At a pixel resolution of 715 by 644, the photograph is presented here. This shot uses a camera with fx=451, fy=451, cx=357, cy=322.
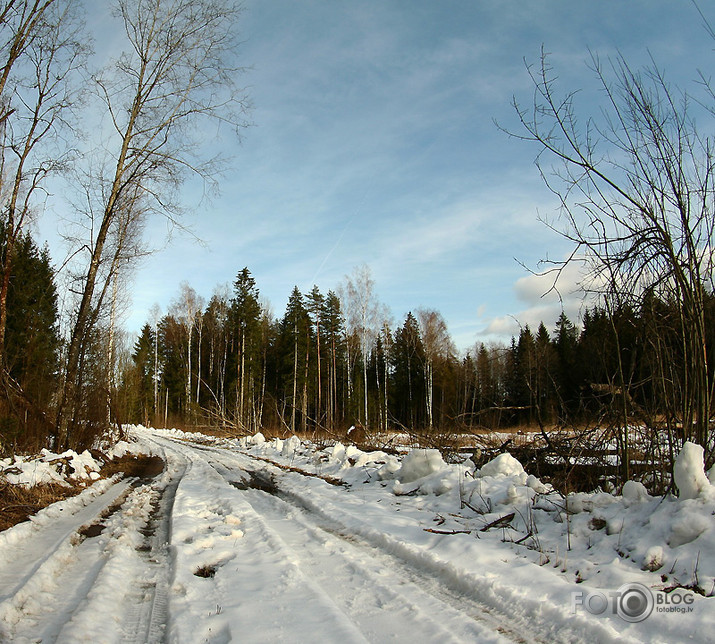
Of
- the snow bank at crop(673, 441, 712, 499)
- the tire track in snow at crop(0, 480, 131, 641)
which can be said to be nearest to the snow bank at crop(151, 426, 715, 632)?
the snow bank at crop(673, 441, 712, 499)

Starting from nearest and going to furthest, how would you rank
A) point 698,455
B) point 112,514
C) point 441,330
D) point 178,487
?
point 698,455 < point 112,514 < point 178,487 < point 441,330

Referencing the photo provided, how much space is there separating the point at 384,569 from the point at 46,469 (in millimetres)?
6931

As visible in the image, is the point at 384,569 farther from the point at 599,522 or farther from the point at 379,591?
the point at 599,522

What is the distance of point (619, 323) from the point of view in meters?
4.90

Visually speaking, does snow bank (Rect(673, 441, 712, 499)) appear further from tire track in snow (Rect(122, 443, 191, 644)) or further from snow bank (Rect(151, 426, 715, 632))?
tire track in snow (Rect(122, 443, 191, 644))

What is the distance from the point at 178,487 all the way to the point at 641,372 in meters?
7.22

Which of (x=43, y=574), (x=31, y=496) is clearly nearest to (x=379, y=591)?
(x=43, y=574)

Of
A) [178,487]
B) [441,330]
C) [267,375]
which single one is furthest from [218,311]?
[178,487]

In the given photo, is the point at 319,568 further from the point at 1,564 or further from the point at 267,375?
the point at 267,375

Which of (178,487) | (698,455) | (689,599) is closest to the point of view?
(689,599)

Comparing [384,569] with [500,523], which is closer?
[384,569]

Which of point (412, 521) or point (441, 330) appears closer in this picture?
point (412, 521)
